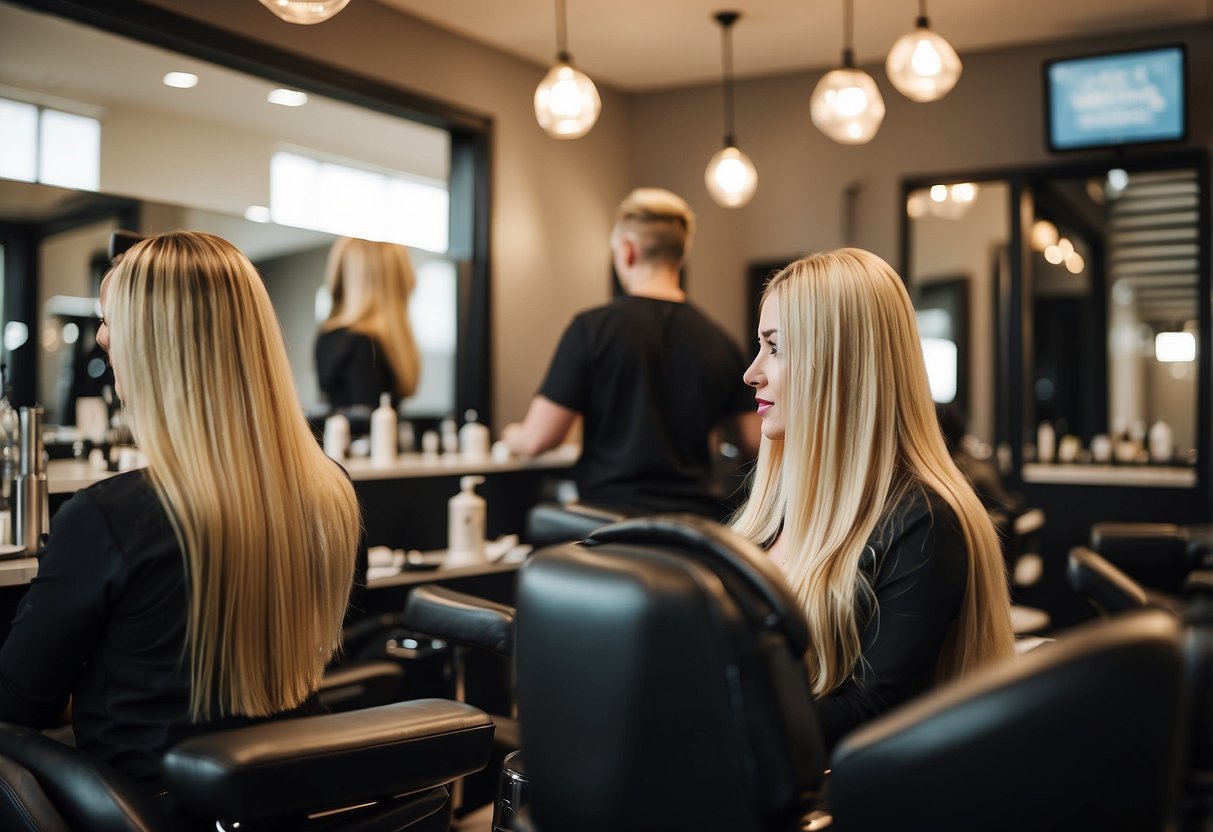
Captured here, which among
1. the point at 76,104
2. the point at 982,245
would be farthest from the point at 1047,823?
the point at 982,245

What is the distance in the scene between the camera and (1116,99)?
14.5 feet

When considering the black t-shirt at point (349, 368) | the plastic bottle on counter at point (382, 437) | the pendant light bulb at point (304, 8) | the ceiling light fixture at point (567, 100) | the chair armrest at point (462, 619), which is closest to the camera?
the chair armrest at point (462, 619)

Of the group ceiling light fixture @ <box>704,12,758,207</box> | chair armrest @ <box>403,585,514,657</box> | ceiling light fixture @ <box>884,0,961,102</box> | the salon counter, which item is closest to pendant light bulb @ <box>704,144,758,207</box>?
ceiling light fixture @ <box>704,12,758,207</box>

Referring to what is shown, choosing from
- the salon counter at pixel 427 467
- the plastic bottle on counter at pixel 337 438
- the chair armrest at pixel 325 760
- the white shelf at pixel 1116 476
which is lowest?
the chair armrest at pixel 325 760

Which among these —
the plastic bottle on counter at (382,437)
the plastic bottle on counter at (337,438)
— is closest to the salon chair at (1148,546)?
the plastic bottle on counter at (382,437)

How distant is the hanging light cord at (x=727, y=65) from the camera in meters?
4.38

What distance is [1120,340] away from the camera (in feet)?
28.0

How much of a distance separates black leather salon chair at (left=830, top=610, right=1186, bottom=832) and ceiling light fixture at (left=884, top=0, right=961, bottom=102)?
8.83 ft

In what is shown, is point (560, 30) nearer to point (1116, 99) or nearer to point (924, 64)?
point (924, 64)

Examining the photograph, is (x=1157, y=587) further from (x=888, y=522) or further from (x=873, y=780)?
(x=873, y=780)

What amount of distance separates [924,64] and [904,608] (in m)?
2.36

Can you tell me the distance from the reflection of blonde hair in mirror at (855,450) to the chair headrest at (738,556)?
0.49 meters

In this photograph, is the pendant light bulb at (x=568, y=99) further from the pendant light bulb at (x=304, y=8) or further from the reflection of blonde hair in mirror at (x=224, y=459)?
the reflection of blonde hair in mirror at (x=224, y=459)

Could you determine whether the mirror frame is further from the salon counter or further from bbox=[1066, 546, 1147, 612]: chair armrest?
bbox=[1066, 546, 1147, 612]: chair armrest
